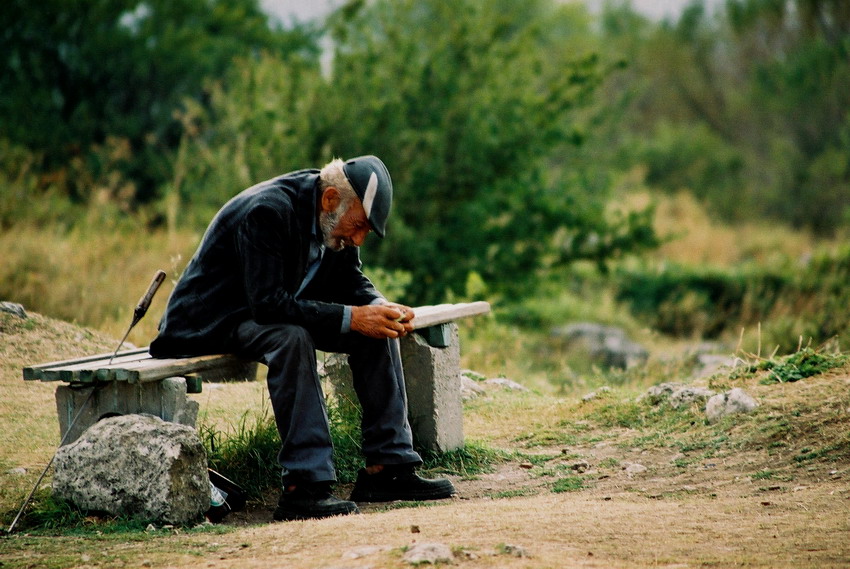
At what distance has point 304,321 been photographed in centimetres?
451

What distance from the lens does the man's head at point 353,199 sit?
4539mm

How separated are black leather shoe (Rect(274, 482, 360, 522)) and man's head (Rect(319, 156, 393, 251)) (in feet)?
3.79

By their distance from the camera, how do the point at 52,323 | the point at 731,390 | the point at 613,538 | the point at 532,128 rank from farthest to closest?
the point at 532,128, the point at 52,323, the point at 731,390, the point at 613,538

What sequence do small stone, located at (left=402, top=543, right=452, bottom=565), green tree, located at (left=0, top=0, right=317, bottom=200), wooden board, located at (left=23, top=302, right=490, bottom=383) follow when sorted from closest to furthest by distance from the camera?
1. small stone, located at (left=402, top=543, right=452, bottom=565)
2. wooden board, located at (left=23, top=302, right=490, bottom=383)
3. green tree, located at (left=0, top=0, right=317, bottom=200)

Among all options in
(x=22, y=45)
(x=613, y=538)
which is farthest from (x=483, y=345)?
(x=22, y=45)

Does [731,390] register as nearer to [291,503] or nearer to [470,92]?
[291,503]

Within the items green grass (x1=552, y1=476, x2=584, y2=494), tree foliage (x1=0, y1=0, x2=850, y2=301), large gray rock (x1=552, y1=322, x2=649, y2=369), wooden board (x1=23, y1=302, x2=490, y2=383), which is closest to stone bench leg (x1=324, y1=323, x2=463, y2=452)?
wooden board (x1=23, y1=302, x2=490, y2=383)

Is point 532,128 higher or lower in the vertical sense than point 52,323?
higher

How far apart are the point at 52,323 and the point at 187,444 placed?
10.7ft

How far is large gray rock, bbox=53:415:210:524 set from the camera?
13.5 feet

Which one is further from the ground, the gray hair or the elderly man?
the gray hair

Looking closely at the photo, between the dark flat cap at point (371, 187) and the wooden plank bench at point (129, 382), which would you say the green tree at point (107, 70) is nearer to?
the wooden plank bench at point (129, 382)

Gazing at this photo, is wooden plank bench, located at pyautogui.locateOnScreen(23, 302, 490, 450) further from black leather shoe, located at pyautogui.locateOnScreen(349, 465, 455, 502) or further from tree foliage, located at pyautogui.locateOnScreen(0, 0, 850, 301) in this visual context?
tree foliage, located at pyautogui.locateOnScreen(0, 0, 850, 301)

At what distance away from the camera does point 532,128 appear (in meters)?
11.9
